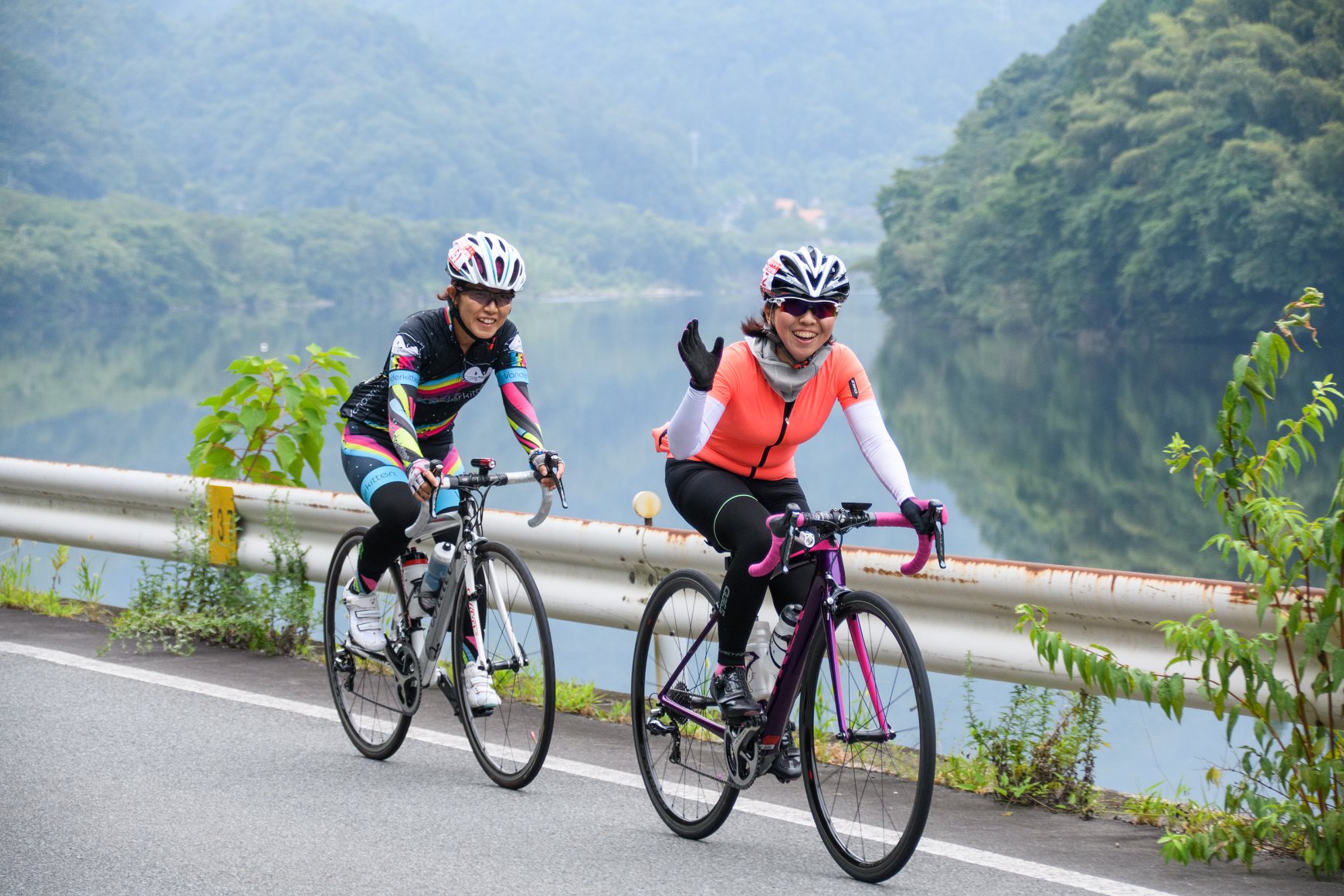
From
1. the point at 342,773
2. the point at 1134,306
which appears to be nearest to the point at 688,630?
the point at 342,773

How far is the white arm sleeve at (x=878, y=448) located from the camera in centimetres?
425

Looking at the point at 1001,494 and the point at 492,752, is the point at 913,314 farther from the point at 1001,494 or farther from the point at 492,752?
the point at 492,752

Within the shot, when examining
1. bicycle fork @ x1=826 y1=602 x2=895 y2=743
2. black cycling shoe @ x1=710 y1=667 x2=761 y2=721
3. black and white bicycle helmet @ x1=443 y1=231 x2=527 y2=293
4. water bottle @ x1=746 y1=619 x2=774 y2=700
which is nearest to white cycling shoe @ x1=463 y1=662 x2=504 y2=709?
black cycling shoe @ x1=710 y1=667 x2=761 y2=721

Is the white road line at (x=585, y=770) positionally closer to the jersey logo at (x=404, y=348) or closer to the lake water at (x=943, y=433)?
the jersey logo at (x=404, y=348)

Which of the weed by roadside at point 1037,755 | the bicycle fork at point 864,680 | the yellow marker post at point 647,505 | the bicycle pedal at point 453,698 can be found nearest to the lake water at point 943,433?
the yellow marker post at point 647,505

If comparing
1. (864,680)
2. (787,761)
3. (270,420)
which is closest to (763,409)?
(864,680)

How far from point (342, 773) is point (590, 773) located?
88 centimetres

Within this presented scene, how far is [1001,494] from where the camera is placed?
68.2 metres

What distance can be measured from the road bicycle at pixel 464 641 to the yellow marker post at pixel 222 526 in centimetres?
197

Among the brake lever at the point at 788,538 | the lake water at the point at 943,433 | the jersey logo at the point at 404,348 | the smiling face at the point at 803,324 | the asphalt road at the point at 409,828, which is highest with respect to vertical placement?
the lake water at the point at 943,433

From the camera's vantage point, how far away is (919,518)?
392cm

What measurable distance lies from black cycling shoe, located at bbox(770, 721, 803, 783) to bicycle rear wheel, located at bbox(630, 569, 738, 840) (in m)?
0.23

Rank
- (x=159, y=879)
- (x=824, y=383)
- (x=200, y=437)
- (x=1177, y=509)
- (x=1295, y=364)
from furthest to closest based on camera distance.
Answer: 1. (x=1295, y=364)
2. (x=1177, y=509)
3. (x=200, y=437)
4. (x=824, y=383)
5. (x=159, y=879)

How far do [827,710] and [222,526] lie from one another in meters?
3.82
